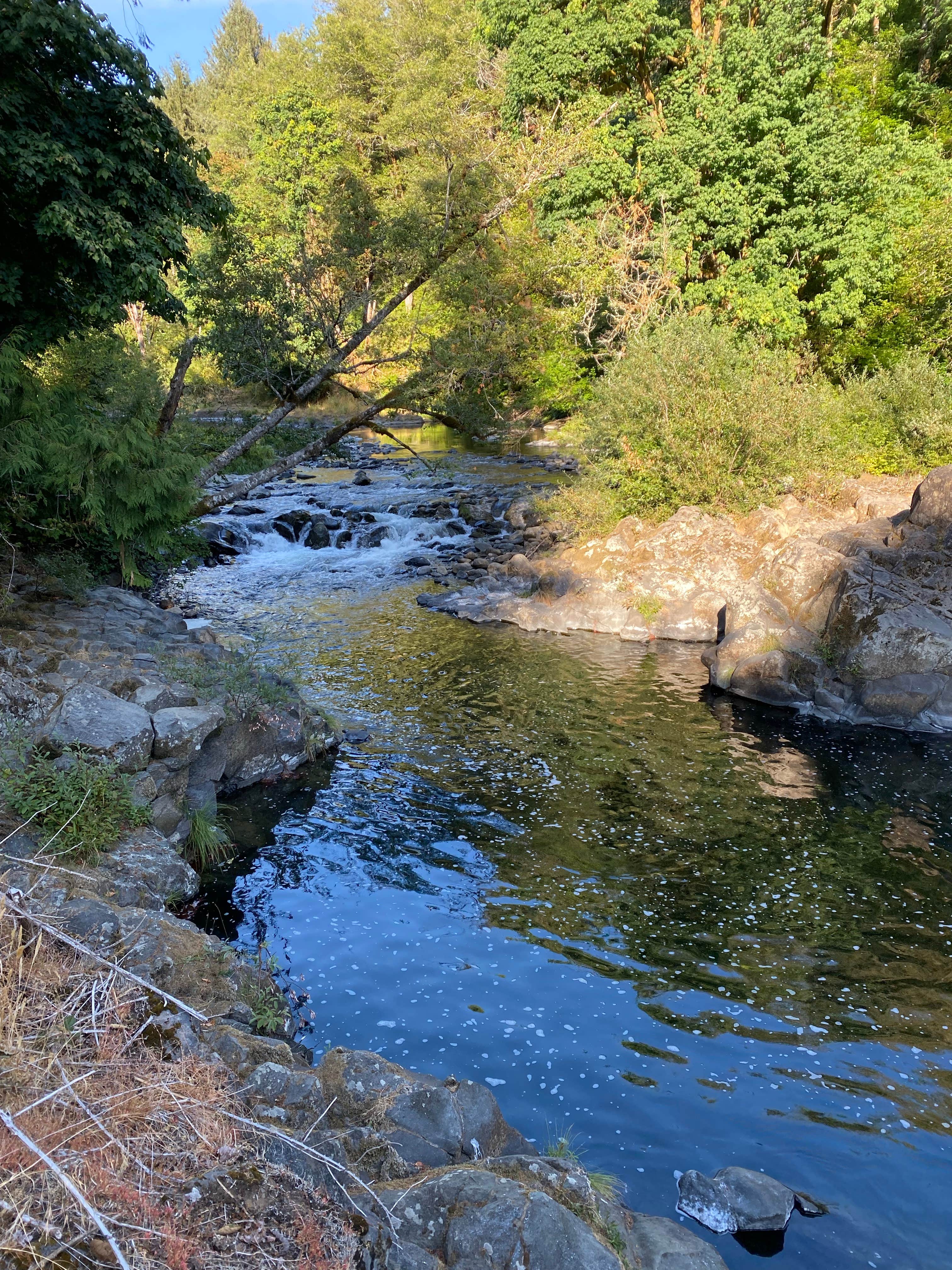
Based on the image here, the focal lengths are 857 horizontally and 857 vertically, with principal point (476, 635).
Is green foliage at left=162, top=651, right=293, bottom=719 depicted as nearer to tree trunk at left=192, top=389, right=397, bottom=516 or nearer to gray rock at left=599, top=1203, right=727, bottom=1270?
tree trunk at left=192, top=389, right=397, bottom=516

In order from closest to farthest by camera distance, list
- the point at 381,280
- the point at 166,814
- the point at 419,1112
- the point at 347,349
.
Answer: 1. the point at 419,1112
2. the point at 166,814
3. the point at 347,349
4. the point at 381,280

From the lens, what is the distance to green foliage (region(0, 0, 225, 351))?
8859 millimetres

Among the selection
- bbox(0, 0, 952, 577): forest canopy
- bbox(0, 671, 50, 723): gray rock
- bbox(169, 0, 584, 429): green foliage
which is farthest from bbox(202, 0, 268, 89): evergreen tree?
bbox(0, 671, 50, 723): gray rock

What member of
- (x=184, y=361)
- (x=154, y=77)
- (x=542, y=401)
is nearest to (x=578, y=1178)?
(x=154, y=77)

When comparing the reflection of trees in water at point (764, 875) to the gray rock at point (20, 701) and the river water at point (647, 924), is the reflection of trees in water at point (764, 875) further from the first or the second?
the gray rock at point (20, 701)

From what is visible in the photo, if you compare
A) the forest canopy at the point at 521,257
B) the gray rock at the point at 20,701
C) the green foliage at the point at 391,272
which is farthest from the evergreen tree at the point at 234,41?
the gray rock at the point at 20,701

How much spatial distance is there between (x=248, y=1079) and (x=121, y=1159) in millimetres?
1201

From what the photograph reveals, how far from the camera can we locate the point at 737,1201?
5.25 metres

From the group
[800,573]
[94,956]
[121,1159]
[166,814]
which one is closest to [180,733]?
[166,814]

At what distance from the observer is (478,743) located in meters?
12.5

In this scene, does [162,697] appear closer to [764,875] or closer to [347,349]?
[764,875]

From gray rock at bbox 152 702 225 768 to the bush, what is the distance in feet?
43.8

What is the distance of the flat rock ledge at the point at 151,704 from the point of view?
834cm

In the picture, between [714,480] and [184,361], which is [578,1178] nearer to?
[184,361]
